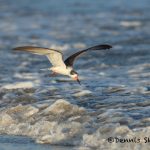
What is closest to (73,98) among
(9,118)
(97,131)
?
(9,118)

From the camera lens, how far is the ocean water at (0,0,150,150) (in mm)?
9008

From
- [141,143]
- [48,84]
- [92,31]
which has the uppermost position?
[92,31]

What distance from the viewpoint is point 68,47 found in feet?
59.0

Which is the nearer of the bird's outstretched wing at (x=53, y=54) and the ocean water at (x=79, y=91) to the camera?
the ocean water at (x=79, y=91)

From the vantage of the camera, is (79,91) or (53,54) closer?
(53,54)

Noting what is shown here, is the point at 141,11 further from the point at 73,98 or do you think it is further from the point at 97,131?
the point at 97,131

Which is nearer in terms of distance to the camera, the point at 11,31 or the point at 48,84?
the point at 48,84

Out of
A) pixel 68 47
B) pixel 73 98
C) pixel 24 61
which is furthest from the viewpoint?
pixel 68 47

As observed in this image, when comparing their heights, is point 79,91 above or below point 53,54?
below

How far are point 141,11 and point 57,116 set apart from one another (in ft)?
53.7

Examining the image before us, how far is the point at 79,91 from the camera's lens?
11602mm

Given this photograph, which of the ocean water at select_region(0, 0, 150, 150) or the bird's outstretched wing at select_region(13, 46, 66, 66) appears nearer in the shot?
the ocean water at select_region(0, 0, 150, 150)

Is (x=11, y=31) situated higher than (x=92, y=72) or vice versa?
(x=11, y=31)

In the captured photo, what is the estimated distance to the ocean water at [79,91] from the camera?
9.01m
